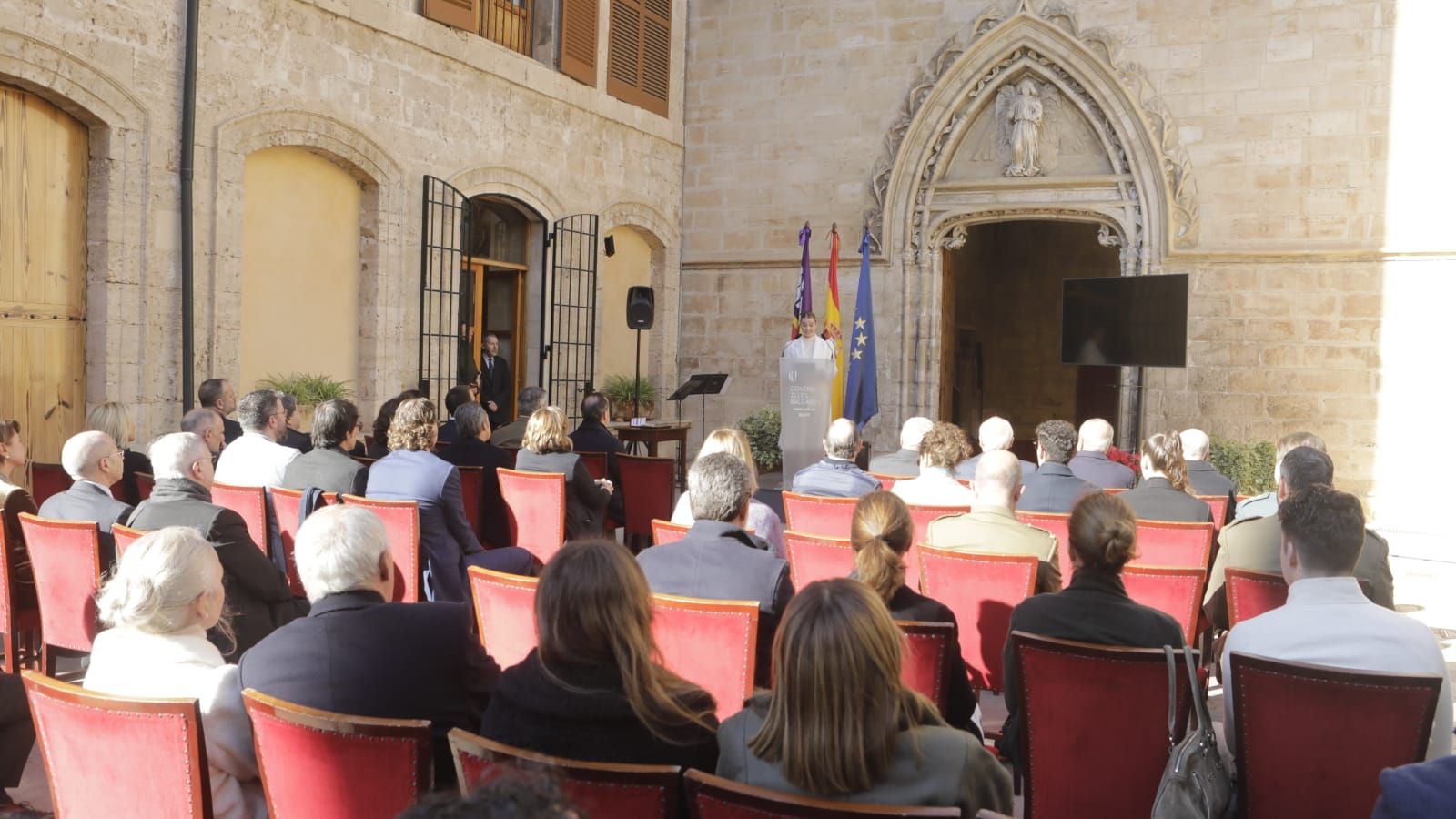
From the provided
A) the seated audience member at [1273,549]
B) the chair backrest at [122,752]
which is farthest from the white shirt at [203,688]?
the seated audience member at [1273,549]

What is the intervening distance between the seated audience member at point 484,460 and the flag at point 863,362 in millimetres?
5603

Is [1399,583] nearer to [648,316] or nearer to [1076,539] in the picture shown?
[1076,539]

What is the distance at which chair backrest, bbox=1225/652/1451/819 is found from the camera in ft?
7.29

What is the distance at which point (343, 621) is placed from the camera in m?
2.39

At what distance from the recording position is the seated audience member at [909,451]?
20.0 ft

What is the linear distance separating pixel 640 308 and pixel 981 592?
7800mm

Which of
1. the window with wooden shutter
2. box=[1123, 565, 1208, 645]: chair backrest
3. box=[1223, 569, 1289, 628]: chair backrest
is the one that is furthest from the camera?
the window with wooden shutter

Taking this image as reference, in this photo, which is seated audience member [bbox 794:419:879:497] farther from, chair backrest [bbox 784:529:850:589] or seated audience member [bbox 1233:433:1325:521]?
seated audience member [bbox 1233:433:1325:521]

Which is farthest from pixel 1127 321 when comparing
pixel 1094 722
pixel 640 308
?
pixel 1094 722

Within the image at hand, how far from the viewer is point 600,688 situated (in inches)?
79.6

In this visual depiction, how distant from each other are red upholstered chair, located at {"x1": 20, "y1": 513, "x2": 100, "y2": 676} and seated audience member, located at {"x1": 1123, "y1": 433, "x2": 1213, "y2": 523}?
Answer: 3.66m

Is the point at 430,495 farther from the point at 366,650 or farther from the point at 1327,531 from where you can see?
the point at 1327,531

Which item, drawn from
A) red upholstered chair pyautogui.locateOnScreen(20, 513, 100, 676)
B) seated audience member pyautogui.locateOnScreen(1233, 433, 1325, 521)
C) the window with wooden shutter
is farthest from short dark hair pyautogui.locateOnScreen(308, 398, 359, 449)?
the window with wooden shutter

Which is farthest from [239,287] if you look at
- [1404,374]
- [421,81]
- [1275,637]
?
[1404,374]
